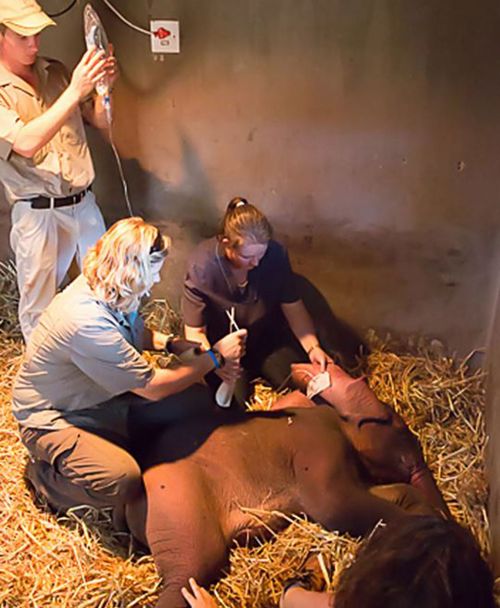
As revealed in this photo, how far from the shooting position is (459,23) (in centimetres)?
236

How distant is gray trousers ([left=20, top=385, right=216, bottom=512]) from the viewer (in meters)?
2.04

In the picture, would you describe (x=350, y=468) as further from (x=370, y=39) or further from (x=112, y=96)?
(x=112, y=96)

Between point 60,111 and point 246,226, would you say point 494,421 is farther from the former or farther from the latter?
point 60,111

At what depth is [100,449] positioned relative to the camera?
207 centimetres

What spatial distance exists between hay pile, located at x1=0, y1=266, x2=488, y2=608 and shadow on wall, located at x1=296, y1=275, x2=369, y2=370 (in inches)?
11.3

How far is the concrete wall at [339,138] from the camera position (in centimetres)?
246

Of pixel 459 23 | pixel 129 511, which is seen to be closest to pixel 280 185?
pixel 459 23

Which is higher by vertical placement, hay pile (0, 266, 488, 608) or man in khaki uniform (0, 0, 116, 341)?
man in khaki uniform (0, 0, 116, 341)

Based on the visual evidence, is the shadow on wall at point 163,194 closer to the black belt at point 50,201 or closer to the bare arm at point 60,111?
the black belt at point 50,201

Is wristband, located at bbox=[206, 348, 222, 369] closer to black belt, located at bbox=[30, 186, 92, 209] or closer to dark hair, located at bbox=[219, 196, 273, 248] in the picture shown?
dark hair, located at bbox=[219, 196, 273, 248]

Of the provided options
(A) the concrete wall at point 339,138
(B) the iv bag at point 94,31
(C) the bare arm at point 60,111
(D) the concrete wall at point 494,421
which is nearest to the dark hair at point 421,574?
(D) the concrete wall at point 494,421

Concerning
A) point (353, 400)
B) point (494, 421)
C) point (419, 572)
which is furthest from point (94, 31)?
point (419, 572)

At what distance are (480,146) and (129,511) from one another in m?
1.71

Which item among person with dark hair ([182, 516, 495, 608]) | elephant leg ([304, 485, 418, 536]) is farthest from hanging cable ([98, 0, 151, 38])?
person with dark hair ([182, 516, 495, 608])
